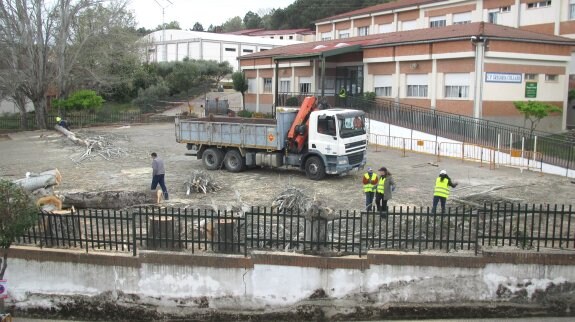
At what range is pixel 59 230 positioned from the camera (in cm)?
993

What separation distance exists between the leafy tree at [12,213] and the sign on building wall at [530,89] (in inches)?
1054

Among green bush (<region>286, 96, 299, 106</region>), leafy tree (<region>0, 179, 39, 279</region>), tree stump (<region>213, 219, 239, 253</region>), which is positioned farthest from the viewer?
green bush (<region>286, 96, 299, 106</region>)

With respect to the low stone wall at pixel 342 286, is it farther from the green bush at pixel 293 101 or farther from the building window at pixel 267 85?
the building window at pixel 267 85

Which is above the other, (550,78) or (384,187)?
(550,78)

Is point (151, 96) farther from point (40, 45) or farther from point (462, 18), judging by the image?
point (462, 18)

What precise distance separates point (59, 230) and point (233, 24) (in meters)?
131

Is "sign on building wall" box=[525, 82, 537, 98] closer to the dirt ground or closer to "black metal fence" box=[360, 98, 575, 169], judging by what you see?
"black metal fence" box=[360, 98, 575, 169]


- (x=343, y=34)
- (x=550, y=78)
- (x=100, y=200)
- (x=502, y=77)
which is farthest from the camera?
(x=343, y=34)

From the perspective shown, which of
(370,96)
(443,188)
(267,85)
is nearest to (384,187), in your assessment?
(443,188)

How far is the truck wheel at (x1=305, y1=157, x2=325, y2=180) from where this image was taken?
60.4ft

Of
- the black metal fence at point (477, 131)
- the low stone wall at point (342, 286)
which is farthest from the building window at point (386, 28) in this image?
the low stone wall at point (342, 286)

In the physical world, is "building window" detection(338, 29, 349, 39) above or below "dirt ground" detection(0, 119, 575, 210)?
above

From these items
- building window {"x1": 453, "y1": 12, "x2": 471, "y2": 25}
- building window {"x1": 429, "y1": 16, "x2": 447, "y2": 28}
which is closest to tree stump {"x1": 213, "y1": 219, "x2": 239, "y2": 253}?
building window {"x1": 453, "y1": 12, "x2": 471, "y2": 25}

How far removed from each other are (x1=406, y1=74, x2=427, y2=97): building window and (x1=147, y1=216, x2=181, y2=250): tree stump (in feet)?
79.3
